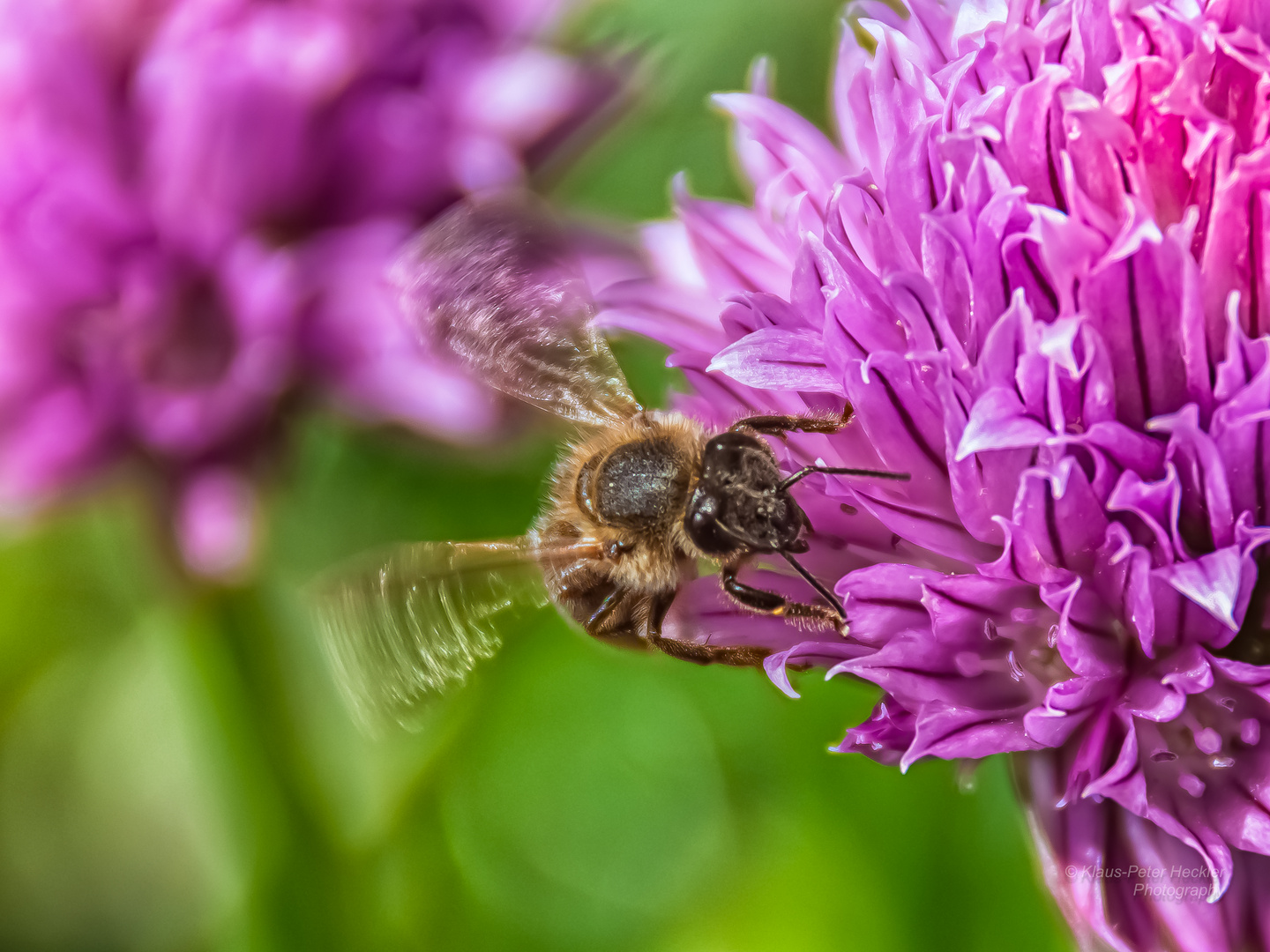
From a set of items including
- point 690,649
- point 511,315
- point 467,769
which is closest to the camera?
point 690,649

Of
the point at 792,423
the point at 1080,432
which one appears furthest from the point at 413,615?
the point at 1080,432

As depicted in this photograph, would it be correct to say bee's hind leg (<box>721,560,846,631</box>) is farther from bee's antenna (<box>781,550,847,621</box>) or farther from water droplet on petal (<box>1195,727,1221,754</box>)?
water droplet on petal (<box>1195,727,1221,754</box>)

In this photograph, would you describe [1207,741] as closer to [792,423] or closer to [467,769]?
[792,423]

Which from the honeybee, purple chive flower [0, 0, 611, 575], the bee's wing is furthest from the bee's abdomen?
purple chive flower [0, 0, 611, 575]

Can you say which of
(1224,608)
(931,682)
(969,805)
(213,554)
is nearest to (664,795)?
(969,805)

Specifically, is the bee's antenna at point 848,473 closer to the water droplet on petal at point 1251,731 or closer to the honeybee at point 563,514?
the honeybee at point 563,514

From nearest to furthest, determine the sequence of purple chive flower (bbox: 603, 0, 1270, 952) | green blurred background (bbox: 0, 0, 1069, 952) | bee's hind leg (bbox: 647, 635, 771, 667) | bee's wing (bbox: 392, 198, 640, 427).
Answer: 1. purple chive flower (bbox: 603, 0, 1270, 952)
2. bee's hind leg (bbox: 647, 635, 771, 667)
3. bee's wing (bbox: 392, 198, 640, 427)
4. green blurred background (bbox: 0, 0, 1069, 952)
